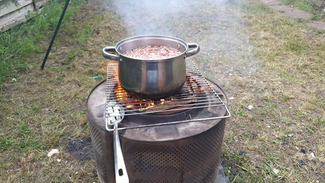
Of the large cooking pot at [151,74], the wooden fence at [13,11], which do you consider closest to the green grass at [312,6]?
the large cooking pot at [151,74]

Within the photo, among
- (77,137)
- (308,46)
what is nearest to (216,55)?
(308,46)

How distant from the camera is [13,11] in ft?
19.4

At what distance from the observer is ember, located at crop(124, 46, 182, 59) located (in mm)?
2061

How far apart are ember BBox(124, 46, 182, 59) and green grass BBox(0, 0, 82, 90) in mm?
3239

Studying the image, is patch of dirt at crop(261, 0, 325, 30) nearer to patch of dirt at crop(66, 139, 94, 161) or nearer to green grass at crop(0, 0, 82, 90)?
patch of dirt at crop(66, 139, 94, 161)

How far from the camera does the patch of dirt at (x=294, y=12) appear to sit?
700 cm

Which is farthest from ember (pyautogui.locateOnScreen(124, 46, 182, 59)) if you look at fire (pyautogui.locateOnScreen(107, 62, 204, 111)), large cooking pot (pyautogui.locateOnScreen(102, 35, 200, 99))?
fire (pyautogui.locateOnScreen(107, 62, 204, 111))

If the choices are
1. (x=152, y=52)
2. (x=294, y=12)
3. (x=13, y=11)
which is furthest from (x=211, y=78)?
(x=294, y=12)

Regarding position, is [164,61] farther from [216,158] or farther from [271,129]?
[271,129]

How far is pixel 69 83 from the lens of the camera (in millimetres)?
4336

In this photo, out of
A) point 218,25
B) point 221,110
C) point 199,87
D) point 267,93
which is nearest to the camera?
A: point 221,110

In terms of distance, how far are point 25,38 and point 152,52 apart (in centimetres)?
485

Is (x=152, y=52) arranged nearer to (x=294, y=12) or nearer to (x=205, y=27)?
(x=205, y=27)

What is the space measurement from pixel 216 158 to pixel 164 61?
107 cm
